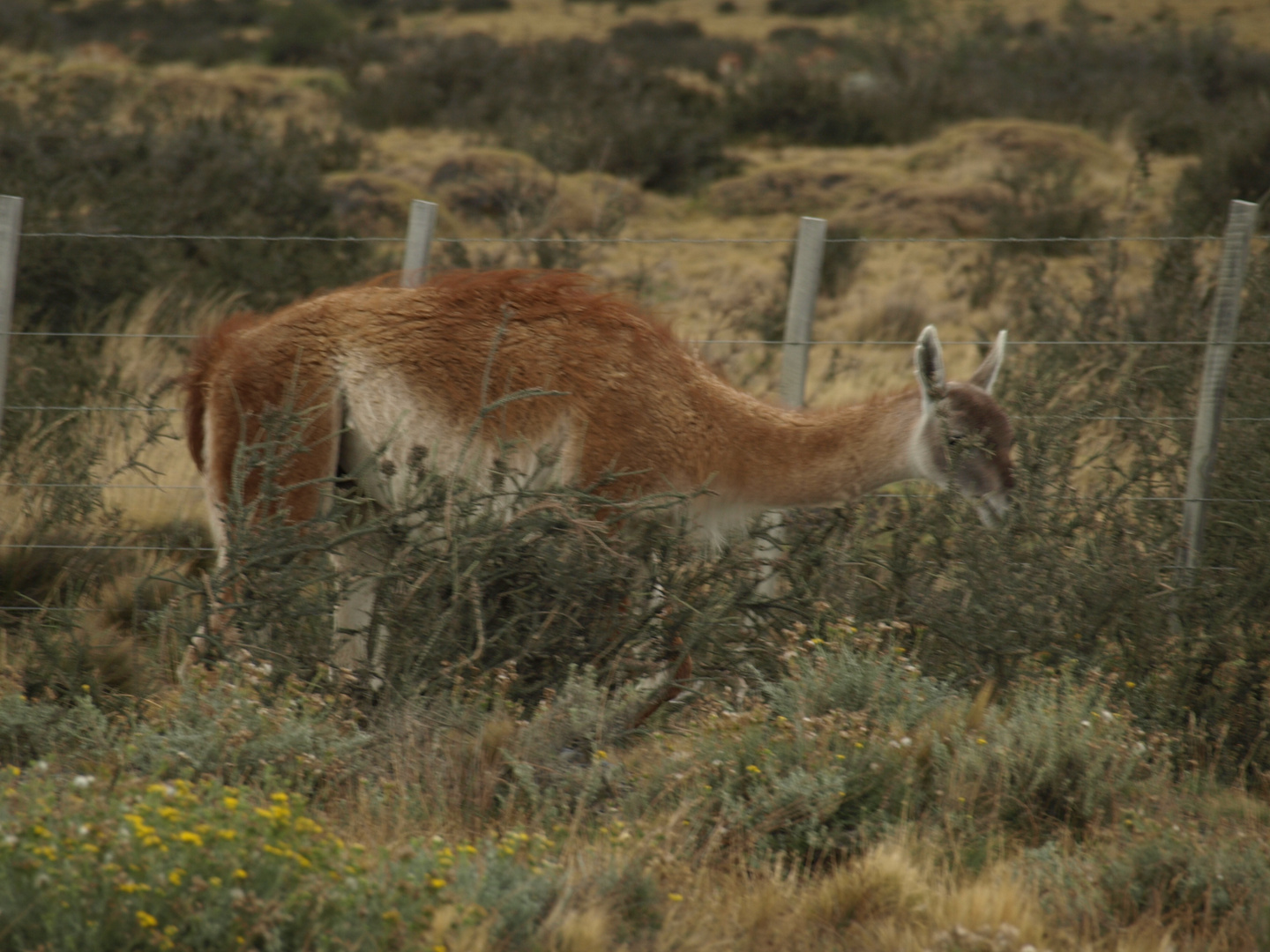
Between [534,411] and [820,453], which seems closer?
[534,411]

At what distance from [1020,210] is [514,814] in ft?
42.8

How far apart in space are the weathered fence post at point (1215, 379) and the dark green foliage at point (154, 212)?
21.1 ft

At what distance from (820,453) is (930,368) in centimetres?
58

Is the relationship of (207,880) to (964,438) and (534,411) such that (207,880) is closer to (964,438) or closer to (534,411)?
(534,411)

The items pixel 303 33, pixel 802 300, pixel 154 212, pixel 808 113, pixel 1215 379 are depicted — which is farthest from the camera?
pixel 303 33

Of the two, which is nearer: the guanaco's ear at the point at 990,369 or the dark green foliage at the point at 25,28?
the guanaco's ear at the point at 990,369

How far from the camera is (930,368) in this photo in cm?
511

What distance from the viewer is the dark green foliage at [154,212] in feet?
29.2

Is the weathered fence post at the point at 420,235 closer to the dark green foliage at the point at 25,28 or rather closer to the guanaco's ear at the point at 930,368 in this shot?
the guanaco's ear at the point at 930,368

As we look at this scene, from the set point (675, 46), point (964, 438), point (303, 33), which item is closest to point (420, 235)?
point (964, 438)

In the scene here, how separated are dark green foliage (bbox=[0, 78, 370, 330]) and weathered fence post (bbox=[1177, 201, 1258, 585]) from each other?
21.1ft

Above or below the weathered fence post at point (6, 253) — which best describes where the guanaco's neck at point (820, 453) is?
below

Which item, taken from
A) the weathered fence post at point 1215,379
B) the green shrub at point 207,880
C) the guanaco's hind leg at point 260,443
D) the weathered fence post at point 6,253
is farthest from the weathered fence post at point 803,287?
the weathered fence post at point 6,253

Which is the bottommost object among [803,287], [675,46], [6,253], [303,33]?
[6,253]
